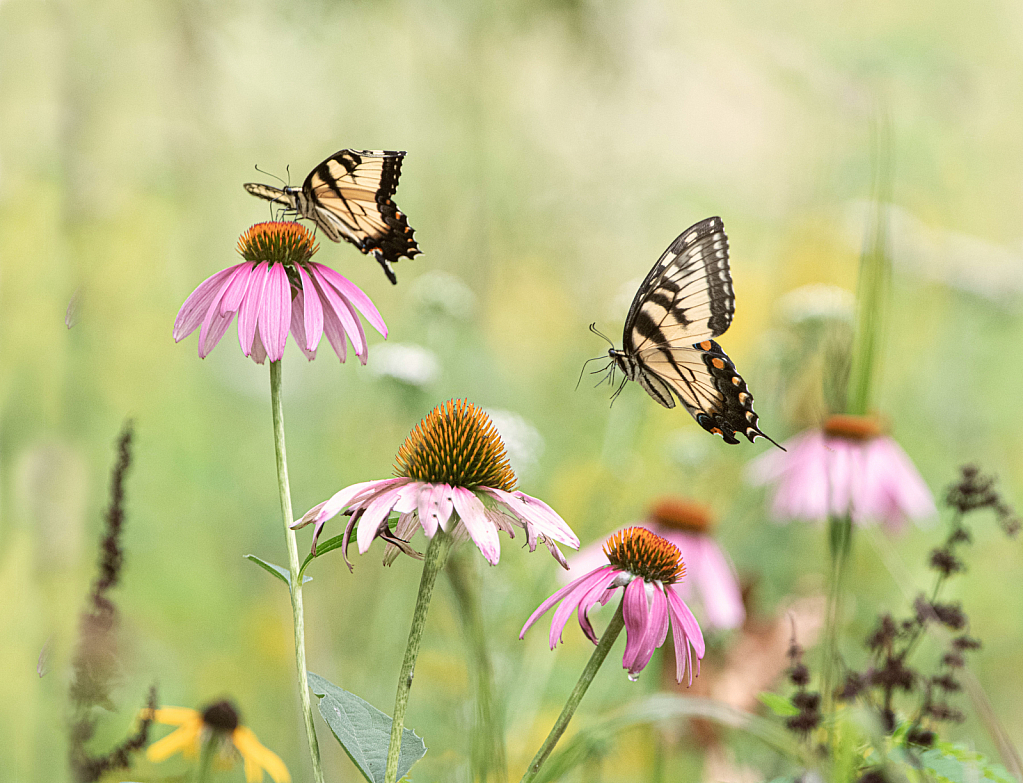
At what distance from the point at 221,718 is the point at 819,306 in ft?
7.03

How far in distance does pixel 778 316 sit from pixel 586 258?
108cm

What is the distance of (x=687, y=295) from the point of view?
3.74 ft

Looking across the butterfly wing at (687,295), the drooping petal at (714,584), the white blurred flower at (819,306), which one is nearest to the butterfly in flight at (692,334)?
the butterfly wing at (687,295)

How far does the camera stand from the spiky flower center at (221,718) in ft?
4.17

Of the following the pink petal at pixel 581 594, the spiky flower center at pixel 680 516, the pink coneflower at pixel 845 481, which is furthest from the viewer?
the pink coneflower at pixel 845 481

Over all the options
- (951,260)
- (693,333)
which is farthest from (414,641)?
(951,260)

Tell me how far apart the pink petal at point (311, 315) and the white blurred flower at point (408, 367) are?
1.34 metres

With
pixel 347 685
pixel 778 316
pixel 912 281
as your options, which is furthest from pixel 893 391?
pixel 347 685

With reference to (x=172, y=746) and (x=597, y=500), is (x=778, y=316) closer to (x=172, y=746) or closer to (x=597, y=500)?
(x=597, y=500)

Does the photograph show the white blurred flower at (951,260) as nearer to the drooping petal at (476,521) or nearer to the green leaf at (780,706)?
the green leaf at (780,706)

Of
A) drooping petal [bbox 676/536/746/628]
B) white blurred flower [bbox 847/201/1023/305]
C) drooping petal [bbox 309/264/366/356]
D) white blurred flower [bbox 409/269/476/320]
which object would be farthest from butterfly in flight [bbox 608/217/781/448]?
white blurred flower [bbox 847/201/1023/305]

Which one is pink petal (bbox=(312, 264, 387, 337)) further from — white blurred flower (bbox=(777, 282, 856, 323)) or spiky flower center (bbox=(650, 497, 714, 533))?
white blurred flower (bbox=(777, 282, 856, 323))

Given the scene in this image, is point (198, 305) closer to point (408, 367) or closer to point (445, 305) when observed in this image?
point (408, 367)

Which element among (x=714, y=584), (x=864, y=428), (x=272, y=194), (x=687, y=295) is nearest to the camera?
(x=272, y=194)
